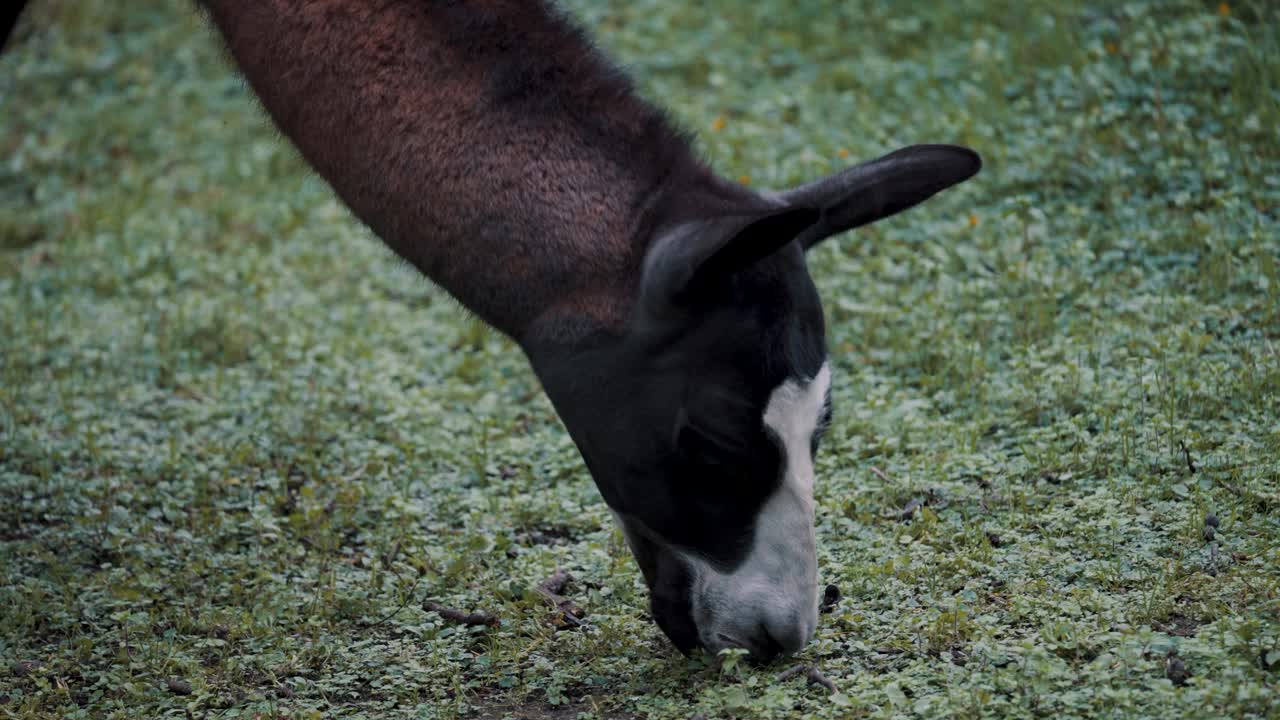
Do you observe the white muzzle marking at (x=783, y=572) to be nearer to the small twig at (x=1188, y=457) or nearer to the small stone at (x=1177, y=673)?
the small stone at (x=1177, y=673)

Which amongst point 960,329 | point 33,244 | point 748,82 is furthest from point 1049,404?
point 33,244

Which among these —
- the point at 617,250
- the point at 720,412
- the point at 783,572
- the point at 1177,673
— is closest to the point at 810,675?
the point at 783,572

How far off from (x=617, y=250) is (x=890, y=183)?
74cm

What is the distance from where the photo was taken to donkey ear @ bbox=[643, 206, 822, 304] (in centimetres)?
335

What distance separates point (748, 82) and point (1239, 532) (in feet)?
17.7

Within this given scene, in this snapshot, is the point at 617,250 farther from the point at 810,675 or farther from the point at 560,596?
the point at 560,596

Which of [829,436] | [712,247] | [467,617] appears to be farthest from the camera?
[829,436]

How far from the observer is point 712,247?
11.3ft

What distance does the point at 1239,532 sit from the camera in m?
4.29

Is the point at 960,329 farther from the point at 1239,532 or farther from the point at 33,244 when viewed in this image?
the point at 33,244

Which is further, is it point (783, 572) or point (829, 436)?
point (829, 436)

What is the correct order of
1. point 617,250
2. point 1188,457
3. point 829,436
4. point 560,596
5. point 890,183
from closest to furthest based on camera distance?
point 617,250 < point 890,183 < point 560,596 < point 1188,457 < point 829,436

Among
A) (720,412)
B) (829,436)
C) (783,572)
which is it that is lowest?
(829,436)

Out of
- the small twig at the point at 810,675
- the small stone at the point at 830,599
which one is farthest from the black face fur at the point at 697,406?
the small stone at the point at 830,599
